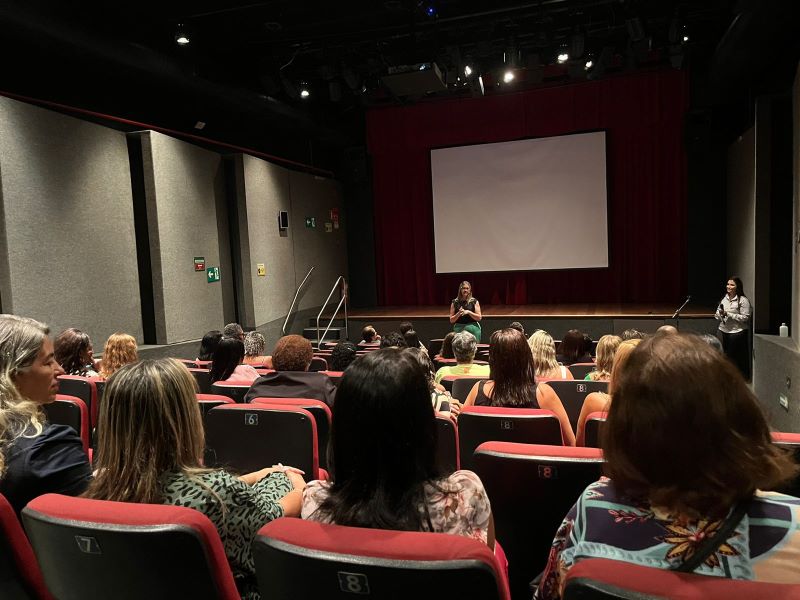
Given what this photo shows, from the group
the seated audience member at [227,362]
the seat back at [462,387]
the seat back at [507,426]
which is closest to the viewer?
the seat back at [507,426]

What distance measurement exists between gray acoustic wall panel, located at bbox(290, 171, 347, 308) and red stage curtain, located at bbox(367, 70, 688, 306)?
0.90 meters

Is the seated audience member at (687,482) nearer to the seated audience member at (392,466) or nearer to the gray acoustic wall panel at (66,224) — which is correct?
the seated audience member at (392,466)

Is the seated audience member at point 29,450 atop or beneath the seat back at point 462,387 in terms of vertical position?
atop

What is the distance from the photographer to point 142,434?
1.45m

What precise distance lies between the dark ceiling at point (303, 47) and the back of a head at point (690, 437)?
5525mm

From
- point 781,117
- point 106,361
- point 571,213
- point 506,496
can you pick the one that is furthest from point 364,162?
point 506,496

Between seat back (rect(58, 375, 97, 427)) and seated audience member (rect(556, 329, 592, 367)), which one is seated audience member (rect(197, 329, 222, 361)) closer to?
seat back (rect(58, 375, 97, 427))

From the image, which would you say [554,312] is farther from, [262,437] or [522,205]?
[262,437]

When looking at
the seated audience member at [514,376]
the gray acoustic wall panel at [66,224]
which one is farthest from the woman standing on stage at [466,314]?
the seated audience member at [514,376]

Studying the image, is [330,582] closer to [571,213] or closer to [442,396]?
[442,396]

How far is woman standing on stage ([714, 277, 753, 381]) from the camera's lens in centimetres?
703

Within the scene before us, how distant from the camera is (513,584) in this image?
180 centimetres

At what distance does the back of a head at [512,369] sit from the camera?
2.83m

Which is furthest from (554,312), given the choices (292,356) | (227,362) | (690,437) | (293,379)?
(690,437)
